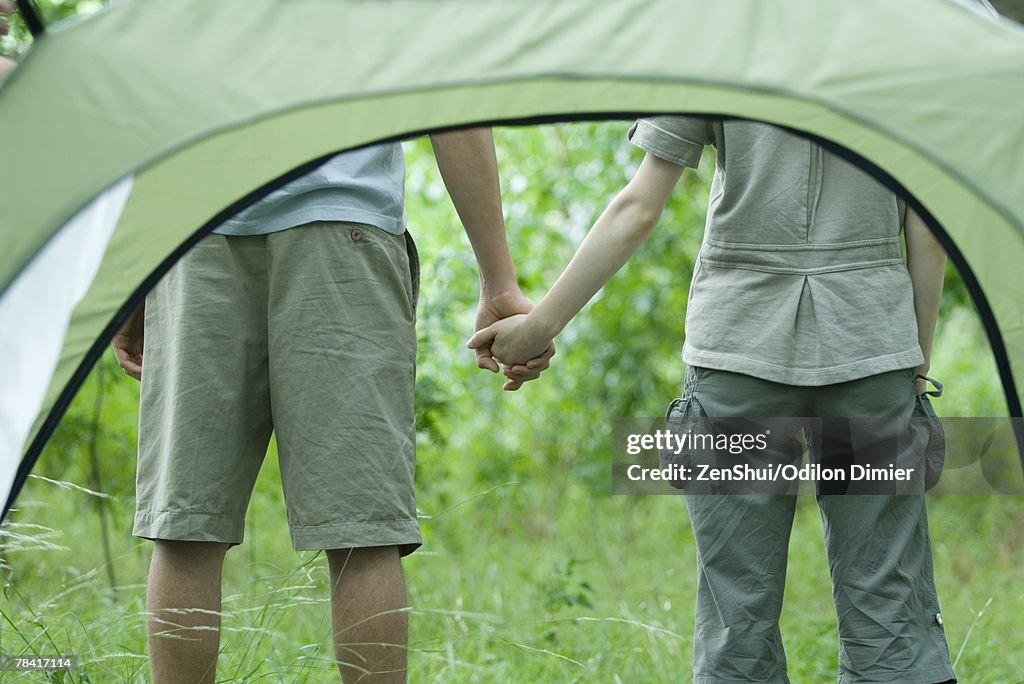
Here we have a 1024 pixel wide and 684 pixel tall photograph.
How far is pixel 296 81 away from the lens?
1.25 metres

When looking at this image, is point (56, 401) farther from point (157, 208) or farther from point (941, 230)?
point (941, 230)

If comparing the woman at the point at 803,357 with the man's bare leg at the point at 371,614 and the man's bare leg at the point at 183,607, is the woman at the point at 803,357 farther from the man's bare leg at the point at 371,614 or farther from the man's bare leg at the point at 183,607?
the man's bare leg at the point at 183,607

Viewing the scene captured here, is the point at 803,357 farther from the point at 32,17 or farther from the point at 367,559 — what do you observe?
the point at 32,17

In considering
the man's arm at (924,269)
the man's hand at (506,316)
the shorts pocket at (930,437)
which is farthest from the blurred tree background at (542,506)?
the man's arm at (924,269)

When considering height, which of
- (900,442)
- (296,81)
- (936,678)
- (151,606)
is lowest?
Answer: (936,678)

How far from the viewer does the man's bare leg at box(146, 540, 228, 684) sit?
1673 millimetres

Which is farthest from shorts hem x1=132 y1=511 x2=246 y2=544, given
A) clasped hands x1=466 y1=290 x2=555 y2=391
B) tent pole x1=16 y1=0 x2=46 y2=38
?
tent pole x1=16 y1=0 x2=46 y2=38

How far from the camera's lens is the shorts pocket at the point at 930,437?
67.6 inches

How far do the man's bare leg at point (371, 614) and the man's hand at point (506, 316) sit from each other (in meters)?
0.48

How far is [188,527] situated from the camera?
164 centimetres

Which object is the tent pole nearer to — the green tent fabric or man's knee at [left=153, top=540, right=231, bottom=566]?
the green tent fabric

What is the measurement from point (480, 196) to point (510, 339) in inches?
11.8

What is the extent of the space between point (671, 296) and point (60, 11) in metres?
2.18

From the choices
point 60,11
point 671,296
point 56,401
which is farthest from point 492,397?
point 56,401
